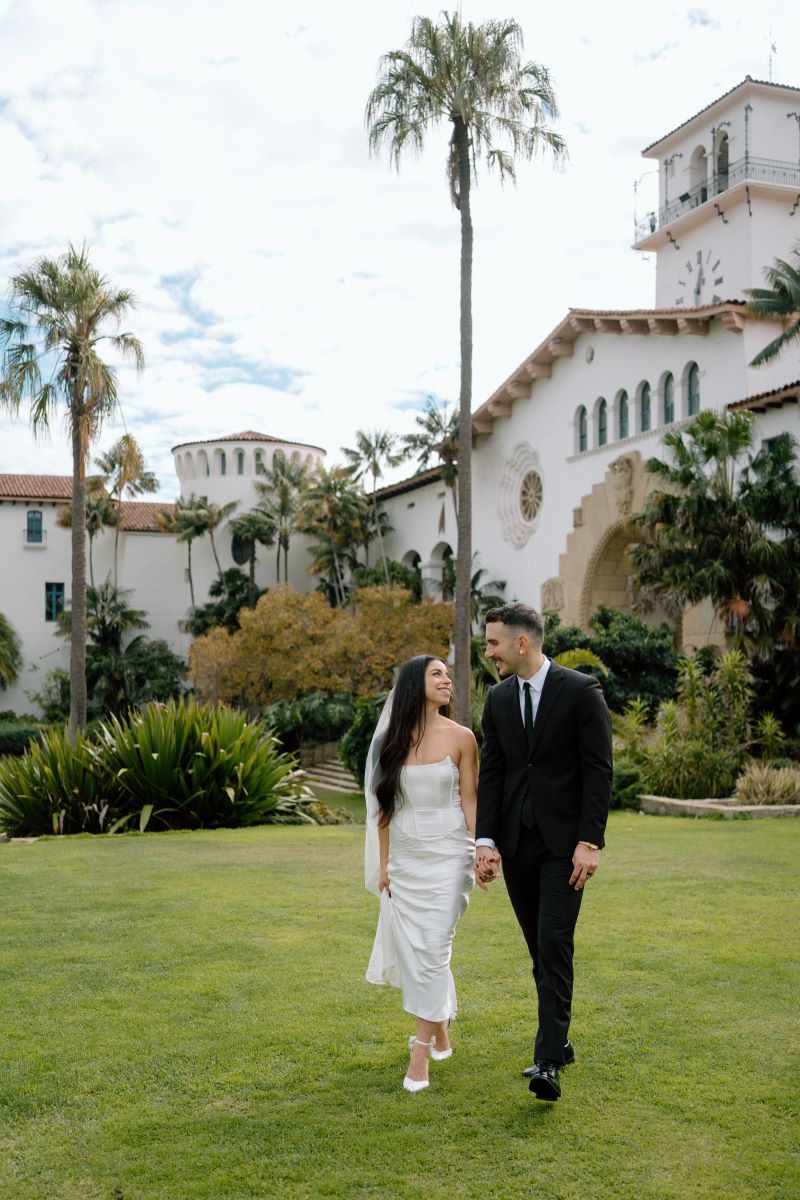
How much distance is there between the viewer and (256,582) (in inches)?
2078

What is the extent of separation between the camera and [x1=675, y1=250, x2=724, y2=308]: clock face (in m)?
39.5

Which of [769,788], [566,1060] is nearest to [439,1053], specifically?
[566,1060]

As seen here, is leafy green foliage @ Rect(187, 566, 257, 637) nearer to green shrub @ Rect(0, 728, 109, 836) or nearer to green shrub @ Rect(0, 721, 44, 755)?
green shrub @ Rect(0, 721, 44, 755)

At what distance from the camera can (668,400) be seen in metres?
28.8

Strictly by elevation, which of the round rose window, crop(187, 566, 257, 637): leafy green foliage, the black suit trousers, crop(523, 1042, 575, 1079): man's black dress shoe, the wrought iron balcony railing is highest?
the wrought iron balcony railing

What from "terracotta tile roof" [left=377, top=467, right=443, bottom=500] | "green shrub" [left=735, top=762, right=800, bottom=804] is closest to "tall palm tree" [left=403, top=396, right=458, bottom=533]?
"terracotta tile roof" [left=377, top=467, right=443, bottom=500]

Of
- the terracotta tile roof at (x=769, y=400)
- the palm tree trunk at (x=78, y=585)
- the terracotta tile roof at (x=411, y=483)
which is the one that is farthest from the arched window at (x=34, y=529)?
the terracotta tile roof at (x=769, y=400)

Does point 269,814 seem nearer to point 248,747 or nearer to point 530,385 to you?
point 248,747

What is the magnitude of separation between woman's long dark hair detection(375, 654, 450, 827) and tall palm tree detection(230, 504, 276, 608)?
45333 millimetres

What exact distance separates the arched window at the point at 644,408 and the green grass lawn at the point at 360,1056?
70.0ft

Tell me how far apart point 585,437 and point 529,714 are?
28.1 metres

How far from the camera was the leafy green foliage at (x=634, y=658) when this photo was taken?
2558 centimetres

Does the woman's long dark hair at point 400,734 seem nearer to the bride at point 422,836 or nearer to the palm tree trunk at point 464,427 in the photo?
the bride at point 422,836

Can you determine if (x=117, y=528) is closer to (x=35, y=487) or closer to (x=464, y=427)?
(x=35, y=487)
